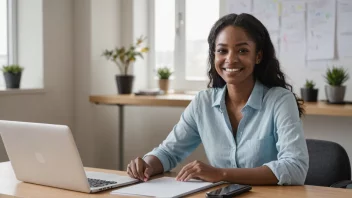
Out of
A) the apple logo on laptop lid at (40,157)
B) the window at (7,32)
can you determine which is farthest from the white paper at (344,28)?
the apple logo on laptop lid at (40,157)

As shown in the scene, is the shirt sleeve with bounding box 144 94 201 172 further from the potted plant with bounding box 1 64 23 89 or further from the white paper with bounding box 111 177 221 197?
the potted plant with bounding box 1 64 23 89

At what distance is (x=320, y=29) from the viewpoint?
3588 mm

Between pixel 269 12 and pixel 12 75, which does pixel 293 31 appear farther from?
pixel 12 75

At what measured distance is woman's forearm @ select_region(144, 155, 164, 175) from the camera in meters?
2.09

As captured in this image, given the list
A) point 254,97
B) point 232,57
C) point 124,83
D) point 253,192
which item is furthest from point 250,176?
point 124,83

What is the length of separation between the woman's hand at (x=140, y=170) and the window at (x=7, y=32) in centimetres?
212

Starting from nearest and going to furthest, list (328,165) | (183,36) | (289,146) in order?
(289,146) → (328,165) → (183,36)

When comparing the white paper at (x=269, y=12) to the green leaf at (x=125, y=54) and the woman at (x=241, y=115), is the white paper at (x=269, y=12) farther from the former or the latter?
the woman at (x=241, y=115)

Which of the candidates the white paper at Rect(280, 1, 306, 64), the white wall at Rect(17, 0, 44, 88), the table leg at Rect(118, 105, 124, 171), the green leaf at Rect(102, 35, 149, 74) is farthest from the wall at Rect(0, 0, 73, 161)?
the white paper at Rect(280, 1, 306, 64)

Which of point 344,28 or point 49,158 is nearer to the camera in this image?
point 49,158

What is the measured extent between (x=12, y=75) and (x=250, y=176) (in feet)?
7.50

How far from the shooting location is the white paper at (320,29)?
3.54m

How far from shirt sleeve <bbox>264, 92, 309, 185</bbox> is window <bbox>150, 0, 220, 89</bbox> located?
2.17 m

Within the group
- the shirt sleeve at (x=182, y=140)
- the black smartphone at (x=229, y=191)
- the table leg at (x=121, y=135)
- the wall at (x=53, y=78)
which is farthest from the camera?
the table leg at (x=121, y=135)
